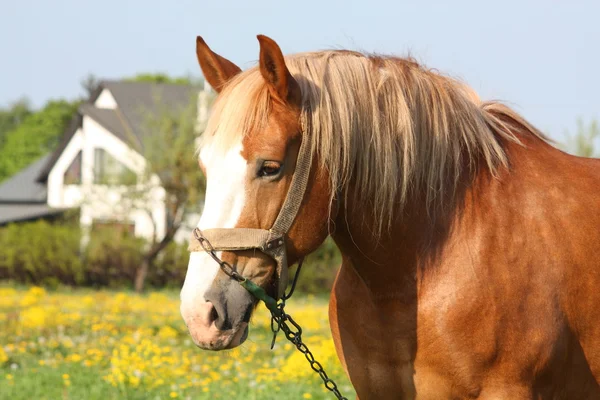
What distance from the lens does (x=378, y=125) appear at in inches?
119

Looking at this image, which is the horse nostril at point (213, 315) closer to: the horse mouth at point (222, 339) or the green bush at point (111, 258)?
the horse mouth at point (222, 339)

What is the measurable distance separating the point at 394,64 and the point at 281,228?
878 millimetres

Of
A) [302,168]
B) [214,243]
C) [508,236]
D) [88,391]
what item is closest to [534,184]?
[508,236]

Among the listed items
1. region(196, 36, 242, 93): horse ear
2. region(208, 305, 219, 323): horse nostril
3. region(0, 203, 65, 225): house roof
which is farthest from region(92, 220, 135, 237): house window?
region(208, 305, 219, 323): horse nostril

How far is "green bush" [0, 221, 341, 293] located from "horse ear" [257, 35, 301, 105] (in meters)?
23.9

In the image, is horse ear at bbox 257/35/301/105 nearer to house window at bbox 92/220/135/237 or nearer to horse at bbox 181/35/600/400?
horse at bbox 181/35/600/400

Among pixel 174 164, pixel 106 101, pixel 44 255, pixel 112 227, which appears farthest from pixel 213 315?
pixel 106 101

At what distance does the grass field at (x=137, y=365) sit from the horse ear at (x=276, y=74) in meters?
1.76

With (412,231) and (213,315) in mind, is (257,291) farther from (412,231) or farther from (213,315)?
(412,231)

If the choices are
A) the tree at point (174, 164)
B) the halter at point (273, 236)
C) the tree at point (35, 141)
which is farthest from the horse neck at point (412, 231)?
the tree at point (35, 141)

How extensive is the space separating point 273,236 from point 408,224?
0.62 metres

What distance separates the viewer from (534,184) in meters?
3.23

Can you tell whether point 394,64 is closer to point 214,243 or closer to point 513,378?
point 214,243

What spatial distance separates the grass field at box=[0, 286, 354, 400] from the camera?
6355 millimetres
